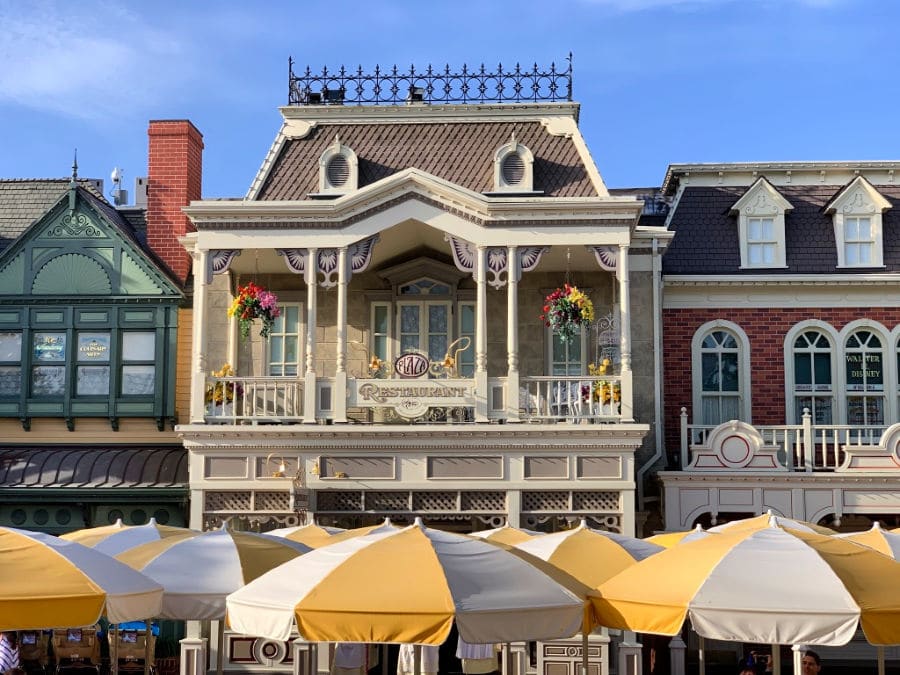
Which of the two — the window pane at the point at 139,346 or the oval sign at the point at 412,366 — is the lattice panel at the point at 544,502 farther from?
the window pane at the point at 139,346

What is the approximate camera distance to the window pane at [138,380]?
962 inches

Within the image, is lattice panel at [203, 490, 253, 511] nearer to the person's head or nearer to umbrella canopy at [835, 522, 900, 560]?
umbrella canopy at [835, 522, 900, 560]

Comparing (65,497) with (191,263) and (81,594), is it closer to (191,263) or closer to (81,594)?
(191,263)

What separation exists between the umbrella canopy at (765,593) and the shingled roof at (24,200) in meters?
18.1

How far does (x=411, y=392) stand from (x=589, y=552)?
727 cm

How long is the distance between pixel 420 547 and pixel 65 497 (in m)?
14.5

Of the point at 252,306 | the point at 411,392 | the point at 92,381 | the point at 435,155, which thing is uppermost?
the point at 435,155

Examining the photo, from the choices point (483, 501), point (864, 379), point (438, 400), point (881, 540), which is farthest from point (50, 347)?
point (881, 540)

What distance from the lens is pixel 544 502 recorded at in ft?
69.4

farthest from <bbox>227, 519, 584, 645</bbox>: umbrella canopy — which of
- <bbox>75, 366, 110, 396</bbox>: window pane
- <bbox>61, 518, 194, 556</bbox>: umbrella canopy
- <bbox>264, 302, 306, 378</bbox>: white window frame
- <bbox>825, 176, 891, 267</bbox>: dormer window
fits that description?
<bbox>825, 176, 891, 267</bbox>: dormer window

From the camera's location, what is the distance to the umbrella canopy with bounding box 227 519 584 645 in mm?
9641

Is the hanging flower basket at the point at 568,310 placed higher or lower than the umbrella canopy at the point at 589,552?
higher

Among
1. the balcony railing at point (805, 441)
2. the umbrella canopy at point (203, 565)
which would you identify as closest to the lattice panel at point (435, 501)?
the balcony railing at point (805, 441)

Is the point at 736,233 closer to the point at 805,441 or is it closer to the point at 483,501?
the point at 805,441
